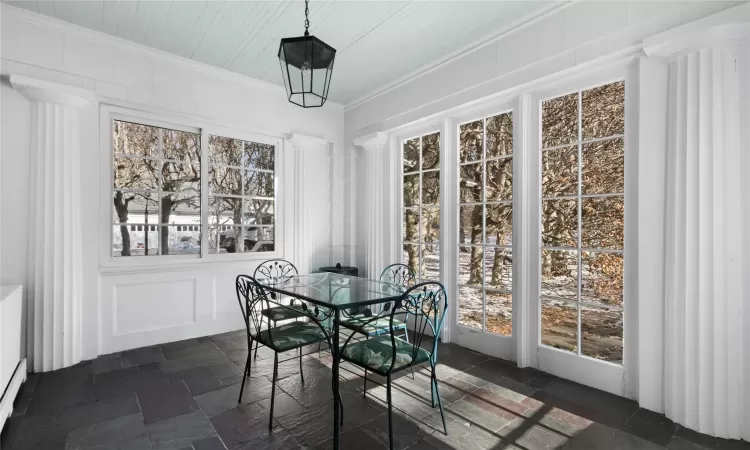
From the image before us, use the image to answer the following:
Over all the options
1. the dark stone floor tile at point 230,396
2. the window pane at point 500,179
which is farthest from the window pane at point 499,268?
the dark stone floor tile at point 230,396

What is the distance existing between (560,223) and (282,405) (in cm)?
259

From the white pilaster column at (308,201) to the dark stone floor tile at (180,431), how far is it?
244cm

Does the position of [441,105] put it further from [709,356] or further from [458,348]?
[709,356]

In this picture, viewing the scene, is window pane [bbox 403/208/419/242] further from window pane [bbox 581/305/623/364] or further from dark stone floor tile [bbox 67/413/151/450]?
dark stone floor tile [bbox 67/413/151/450]

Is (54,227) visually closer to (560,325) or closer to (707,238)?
(560,325)

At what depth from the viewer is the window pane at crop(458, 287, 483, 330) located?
3547mm

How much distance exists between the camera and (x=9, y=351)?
2.34 metres

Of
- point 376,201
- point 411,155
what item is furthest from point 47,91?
point 411,155

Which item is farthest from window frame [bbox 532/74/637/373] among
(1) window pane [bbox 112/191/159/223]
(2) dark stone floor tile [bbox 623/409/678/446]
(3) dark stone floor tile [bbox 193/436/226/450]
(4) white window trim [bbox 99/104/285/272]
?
(1) window pane [bbox 112/191/159/223]

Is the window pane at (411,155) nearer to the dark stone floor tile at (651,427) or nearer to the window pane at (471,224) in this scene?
the window pane at (471,224)

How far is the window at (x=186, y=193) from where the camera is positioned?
3.58 metres

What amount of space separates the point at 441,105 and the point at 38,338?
4.27 meters

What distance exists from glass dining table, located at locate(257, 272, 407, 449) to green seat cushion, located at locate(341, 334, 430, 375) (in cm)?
11

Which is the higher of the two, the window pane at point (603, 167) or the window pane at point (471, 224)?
the window pane at point (603, 167)
